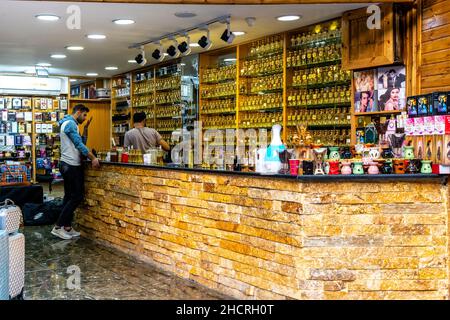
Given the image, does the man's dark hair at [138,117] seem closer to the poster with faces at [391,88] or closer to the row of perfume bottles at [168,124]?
the row of perfume bottles at [168,124]

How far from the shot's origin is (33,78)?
1257 cm

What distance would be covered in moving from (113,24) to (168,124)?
13.2 ft

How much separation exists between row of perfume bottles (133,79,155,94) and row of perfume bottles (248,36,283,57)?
330 cm

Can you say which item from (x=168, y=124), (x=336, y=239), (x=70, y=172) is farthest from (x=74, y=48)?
(x=336, y=239)

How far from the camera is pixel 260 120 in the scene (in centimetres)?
883

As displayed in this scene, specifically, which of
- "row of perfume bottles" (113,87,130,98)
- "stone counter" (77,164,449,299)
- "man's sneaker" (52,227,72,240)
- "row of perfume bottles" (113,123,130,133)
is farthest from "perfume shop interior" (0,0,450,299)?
"row of perfume bottles" (113,123,130,133)

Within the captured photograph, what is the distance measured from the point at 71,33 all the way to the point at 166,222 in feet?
11.1

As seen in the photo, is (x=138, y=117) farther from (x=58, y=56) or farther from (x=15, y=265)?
(x=15, y=265)

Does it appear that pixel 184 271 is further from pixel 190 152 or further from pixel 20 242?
pixel 20 242

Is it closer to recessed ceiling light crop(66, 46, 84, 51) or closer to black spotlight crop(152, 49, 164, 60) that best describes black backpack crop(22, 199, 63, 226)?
recessed ceiling light crop(66, 46, 84, 51)

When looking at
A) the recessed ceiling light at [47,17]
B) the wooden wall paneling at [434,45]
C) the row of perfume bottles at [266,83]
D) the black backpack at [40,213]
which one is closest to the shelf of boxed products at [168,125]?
the row of perfume bottles at [266,83]

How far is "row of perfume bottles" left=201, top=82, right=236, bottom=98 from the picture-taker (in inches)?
372

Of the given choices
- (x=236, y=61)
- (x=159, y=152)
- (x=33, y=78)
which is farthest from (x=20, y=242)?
(x=33, y=78)

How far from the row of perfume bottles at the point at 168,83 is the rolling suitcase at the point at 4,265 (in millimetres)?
7326
